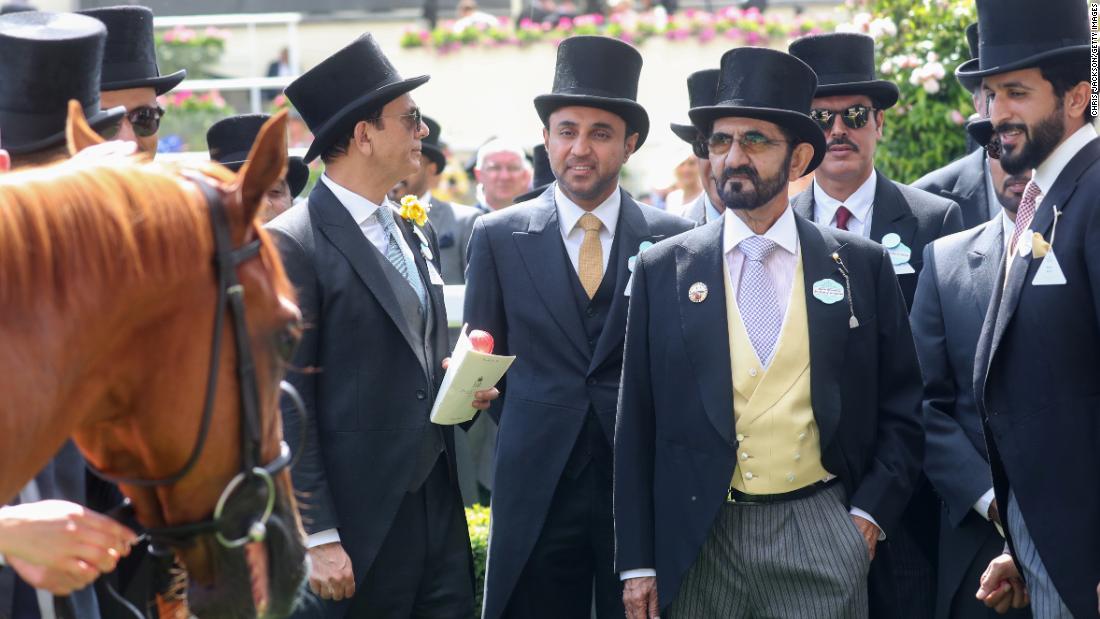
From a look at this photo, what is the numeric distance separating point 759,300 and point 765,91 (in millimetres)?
799

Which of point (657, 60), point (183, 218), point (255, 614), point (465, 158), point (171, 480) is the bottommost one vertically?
point (465, 158)

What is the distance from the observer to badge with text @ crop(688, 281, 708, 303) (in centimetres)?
456

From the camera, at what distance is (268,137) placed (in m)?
2.46

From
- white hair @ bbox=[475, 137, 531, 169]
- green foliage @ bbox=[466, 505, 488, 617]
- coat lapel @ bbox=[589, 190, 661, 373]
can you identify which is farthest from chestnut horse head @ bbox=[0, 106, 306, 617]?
white hair @ bbox=[475, 137, 531, 169]

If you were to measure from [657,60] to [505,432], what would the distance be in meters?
12.8

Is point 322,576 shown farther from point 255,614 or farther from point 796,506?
point 255,614

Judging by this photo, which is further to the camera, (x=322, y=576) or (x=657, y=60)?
(x=657, y=60)

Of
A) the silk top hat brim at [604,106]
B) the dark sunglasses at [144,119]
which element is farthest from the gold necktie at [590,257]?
the dark sunglasses at [144,119]

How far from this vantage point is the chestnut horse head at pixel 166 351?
2.30 meters

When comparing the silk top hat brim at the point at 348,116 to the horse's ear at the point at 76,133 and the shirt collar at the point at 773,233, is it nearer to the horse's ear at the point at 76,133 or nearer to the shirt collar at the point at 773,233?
the shirt collar at the point at 773,233

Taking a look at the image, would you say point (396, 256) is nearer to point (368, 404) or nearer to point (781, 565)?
point (368, 404)

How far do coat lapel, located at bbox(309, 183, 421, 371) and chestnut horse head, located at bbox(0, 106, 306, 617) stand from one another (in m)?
2.07

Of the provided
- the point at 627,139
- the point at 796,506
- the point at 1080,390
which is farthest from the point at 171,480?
the point at 627,139

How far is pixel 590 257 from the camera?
5535 millimetres
